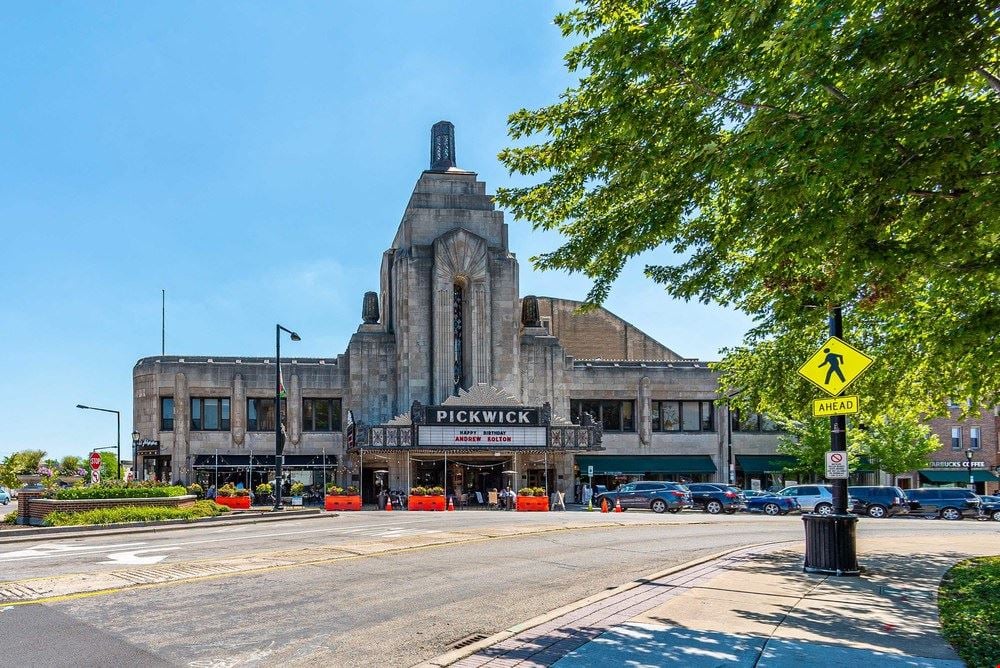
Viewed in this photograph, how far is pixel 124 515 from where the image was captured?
87.8 ft

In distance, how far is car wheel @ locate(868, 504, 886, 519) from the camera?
126 feet

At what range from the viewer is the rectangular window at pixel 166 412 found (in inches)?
2183

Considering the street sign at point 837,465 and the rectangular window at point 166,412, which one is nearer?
the street sign at point 837,465

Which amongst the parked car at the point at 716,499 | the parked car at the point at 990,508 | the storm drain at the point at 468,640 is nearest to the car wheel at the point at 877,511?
the parked car at the point at 990,508

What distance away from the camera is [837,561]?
13680 mm

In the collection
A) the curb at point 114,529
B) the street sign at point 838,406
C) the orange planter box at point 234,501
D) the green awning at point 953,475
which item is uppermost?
the street sign at point 838,406

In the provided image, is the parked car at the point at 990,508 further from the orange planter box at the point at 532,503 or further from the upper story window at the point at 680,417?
the upper story window at the point at 680,417

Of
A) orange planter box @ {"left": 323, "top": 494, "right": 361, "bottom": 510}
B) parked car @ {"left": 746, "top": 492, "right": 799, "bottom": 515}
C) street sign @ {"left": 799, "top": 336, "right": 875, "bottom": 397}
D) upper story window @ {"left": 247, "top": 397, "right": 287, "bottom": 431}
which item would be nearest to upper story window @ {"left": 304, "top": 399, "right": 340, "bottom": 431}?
upper story window @ {"left": 247, "top": 397, "right": 287, "bottom": 431}

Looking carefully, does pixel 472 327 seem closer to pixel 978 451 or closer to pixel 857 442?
pixel 857 442

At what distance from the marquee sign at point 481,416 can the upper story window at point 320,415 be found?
10588 millimetres

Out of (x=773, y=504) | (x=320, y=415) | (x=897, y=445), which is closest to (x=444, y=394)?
(x=320, y=415)

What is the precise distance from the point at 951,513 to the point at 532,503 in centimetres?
1937

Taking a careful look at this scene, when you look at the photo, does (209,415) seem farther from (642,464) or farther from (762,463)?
(762,463)

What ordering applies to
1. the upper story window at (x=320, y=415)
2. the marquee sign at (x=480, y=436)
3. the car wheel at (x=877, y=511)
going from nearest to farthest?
the car wheel at (x=877, y=511) → the marquee sign at (x=480, y=436) → the upper story window at (x=320, y=415)
